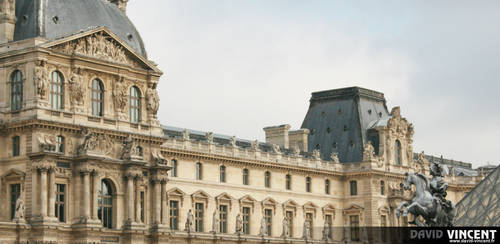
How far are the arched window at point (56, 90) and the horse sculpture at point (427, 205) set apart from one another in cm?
3298

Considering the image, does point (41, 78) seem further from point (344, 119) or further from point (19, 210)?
point (344, 119)

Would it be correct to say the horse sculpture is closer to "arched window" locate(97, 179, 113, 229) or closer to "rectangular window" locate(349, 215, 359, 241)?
"arched window" locate(97, 179, 113, 229)

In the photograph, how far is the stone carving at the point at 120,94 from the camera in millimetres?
91000

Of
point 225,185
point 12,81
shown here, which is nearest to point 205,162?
point 225,185

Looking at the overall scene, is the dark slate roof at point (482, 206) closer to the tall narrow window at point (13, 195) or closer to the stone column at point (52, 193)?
the stone column at point (52, 193)

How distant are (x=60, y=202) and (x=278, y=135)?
139 feet

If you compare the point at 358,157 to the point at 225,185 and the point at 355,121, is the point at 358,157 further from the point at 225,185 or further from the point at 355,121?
the point at 225,185

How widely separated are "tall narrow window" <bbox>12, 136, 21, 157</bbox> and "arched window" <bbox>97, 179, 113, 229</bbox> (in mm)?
6862

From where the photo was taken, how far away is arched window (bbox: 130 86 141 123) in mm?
93000

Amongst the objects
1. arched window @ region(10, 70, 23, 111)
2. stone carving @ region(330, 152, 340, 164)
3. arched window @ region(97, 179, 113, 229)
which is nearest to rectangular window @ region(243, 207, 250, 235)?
stone carving @ region(330, 152, 340, 164)

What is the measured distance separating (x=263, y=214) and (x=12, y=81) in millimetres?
33162

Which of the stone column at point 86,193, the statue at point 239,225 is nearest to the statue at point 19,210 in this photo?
the stone column at point 86,193

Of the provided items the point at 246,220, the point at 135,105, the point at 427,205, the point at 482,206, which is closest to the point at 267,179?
the point at 246,220

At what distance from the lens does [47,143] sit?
8444 cm
